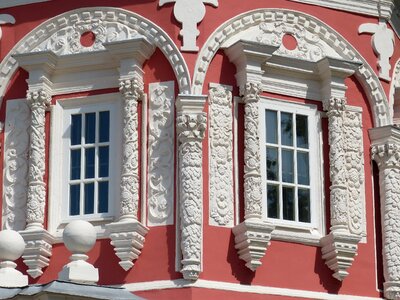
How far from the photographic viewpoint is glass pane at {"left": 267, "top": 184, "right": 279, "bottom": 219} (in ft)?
70.0

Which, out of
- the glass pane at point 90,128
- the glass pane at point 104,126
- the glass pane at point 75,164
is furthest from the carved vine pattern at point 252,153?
the glass pane at point 75,164

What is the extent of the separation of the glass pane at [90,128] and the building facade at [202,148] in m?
0.04

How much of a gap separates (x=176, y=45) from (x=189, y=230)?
2927 mm

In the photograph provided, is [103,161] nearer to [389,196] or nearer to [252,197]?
[252,197]

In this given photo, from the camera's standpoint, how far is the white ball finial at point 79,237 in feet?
59.2

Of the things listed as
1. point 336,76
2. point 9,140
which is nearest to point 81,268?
point 9,140

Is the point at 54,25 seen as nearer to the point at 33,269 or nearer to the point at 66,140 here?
the point at 66,140

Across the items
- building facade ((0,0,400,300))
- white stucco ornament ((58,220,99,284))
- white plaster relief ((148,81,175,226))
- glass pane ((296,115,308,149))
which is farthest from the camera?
glass pane ((296,115,308,149))

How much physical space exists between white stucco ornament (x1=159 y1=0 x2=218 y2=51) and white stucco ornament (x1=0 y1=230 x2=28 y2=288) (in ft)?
15.3

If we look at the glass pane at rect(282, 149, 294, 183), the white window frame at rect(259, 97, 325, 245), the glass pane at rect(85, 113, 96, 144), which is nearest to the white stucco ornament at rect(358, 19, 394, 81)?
the white window frame at rect(259, 97, 325, 245)

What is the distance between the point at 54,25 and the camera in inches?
871

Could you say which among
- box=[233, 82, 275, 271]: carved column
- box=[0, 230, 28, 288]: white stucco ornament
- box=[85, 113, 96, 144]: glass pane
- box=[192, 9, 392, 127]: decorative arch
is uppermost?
box=[192, 9, 392, 127]: decorative arch

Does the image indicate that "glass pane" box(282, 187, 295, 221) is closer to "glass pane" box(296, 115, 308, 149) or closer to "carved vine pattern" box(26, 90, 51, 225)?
"glass pane" box(296, 115, 308, 149)

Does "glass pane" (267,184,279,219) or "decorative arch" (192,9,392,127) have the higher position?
"decorative arch" (192,9,392,127)
